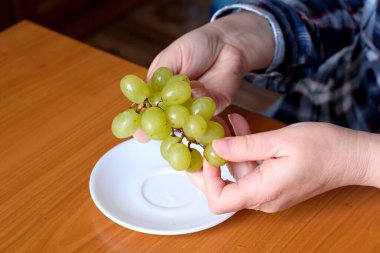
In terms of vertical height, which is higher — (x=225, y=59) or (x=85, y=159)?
(x=225, y=59)

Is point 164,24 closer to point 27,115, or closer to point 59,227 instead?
point 27,115

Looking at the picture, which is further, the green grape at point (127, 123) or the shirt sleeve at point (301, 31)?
the shirt sleeve at point (301, 31)

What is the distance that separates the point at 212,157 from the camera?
797mm

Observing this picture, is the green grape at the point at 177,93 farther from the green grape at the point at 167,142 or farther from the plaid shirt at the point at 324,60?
the plaid shirt at the point at 324,60

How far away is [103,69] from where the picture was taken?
1.13 m

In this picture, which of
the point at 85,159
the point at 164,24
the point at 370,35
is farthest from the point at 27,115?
the point at 164,24

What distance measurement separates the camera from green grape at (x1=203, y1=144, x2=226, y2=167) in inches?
31.2

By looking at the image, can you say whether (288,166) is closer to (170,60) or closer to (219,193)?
(219,193)

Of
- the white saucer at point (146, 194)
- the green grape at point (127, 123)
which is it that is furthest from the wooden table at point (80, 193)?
the green grape at point (127, 123)

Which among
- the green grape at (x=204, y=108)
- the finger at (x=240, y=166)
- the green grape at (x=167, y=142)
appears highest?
the green grape at (x=204, y=108)

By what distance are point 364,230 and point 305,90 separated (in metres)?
0.50

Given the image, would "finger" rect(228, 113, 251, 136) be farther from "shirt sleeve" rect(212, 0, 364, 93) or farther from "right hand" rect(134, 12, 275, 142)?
"shirt sleeve" rect(212, 0, 364, 93)

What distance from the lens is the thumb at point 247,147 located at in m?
0.77

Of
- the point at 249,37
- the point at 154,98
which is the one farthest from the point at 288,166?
the point at 249,37
